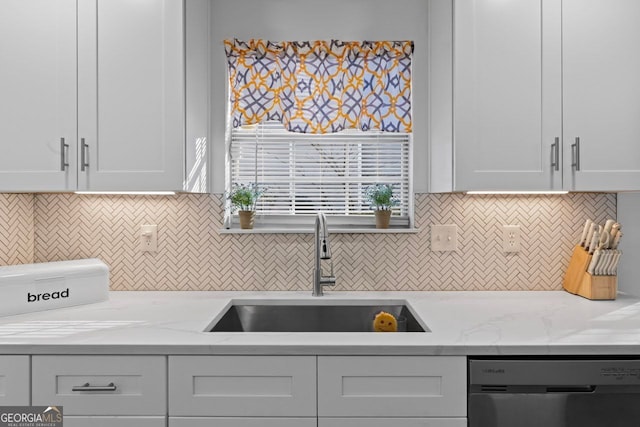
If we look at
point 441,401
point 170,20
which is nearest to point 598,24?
point 441,401

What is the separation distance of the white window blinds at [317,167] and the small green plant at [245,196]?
4 cm

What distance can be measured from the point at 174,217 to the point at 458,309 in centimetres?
132

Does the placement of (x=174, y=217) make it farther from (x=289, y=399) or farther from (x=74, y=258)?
(x=289, y=399)

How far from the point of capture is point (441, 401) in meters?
1.35

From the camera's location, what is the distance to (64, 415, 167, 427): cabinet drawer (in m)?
1.35

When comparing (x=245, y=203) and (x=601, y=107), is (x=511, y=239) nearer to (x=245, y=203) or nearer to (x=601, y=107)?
(x=601, y=107)

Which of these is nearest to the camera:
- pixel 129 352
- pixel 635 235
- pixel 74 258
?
pixel 129 352

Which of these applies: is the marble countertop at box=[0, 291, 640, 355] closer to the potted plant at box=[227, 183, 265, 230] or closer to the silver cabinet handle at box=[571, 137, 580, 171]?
the potted plant at box=[227, 183, 265, 230]

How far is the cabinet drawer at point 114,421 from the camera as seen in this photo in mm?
1351

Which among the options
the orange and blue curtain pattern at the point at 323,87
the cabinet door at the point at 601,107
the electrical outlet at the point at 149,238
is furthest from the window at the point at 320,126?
the cabinet door at the point at 601,107

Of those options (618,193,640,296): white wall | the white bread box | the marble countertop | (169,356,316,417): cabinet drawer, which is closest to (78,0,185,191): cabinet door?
the white bread box

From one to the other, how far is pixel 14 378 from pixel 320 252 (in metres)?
1.13

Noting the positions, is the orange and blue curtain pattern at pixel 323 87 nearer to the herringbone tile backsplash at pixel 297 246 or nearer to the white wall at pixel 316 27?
the white wall at pixel 316 27

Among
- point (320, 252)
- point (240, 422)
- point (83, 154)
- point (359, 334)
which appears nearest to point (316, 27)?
point (320, 252)
